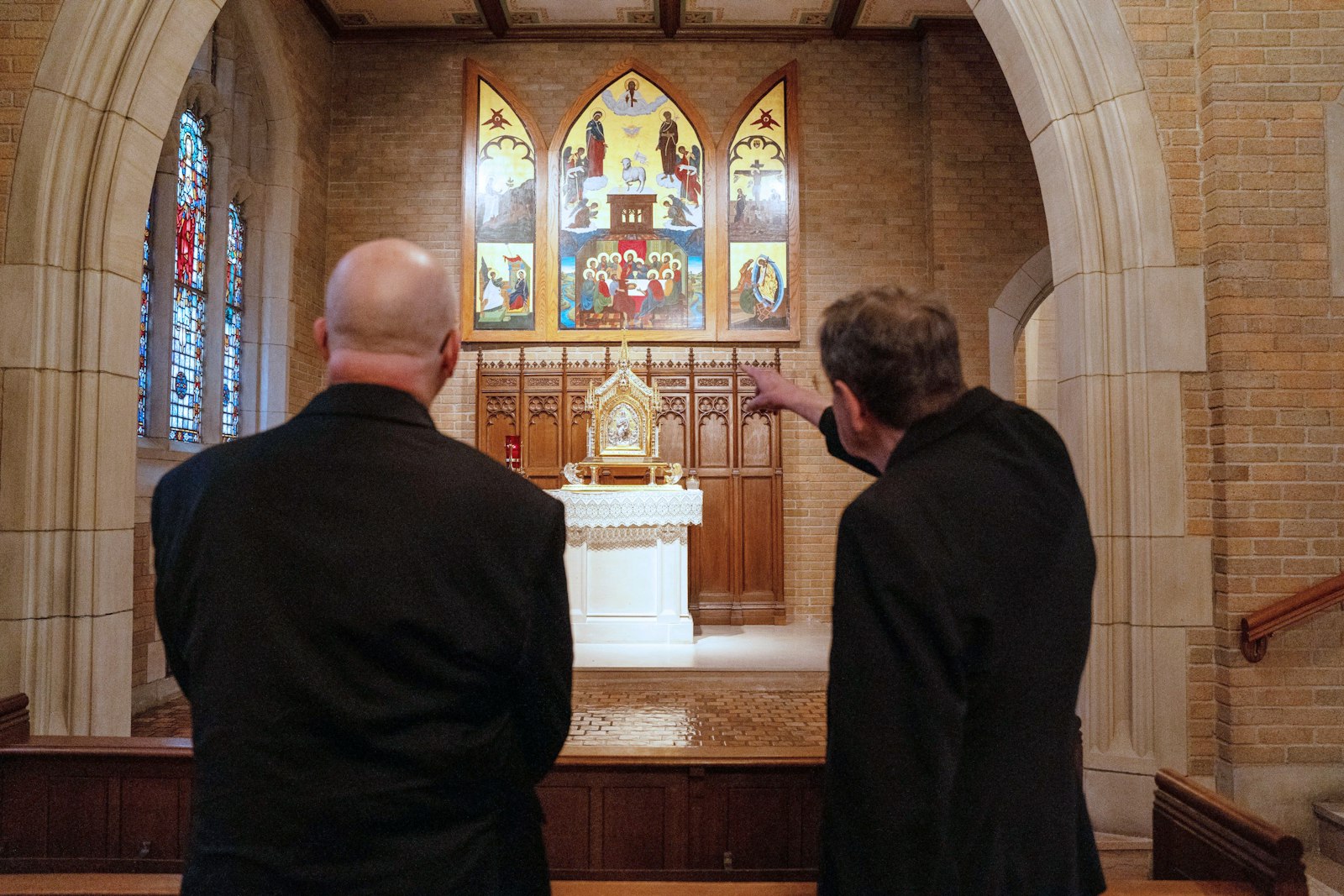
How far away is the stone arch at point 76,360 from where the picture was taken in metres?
4.14

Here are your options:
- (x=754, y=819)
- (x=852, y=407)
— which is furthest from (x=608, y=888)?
(x=852, y=407)

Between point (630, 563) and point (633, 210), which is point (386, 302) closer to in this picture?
point (630, 563)

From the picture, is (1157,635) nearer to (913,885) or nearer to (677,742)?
(677,742)

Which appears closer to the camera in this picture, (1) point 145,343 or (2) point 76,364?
(2) point 76,364

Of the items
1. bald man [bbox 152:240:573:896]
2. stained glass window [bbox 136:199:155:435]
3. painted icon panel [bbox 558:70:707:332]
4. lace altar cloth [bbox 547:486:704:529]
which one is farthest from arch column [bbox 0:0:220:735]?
painted icon panel [bbox 558:70:707:332]

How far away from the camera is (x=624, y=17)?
32.1ft

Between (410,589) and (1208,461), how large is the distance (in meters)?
4.11

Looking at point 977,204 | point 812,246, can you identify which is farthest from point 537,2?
point 977,204

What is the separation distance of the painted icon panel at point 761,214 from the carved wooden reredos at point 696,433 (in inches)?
19.7

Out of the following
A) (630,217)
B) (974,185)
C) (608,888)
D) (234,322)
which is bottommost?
(608,888)

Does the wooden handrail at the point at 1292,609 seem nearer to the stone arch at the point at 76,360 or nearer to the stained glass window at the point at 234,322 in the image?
the stone arch at the point at 76,360

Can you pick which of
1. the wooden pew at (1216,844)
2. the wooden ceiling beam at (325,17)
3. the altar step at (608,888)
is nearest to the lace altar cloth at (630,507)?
the wooden pew at (1216,844)

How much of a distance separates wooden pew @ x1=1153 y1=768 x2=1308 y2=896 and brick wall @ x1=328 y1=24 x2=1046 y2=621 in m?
7.36

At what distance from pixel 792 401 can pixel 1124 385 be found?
2.91 m
